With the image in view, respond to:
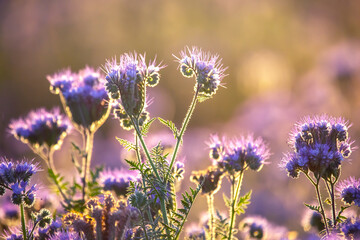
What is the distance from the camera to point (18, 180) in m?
3.11

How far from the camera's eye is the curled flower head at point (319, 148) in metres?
3.08

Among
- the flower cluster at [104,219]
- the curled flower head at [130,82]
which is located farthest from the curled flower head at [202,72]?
the flower cluster at [104,219]

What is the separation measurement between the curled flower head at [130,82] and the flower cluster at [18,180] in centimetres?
73

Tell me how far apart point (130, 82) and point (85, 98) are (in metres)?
1.32

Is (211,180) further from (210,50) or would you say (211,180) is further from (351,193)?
(210,50)

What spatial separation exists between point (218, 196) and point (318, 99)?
304cm

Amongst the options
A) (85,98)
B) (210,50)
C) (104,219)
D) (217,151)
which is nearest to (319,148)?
(217,151)

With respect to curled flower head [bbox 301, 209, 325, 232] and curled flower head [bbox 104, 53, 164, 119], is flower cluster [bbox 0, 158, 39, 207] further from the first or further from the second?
curled flower head [bbox 301, 209, 325, 232]

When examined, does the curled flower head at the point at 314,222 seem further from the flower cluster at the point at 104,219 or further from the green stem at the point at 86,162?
the green stem at the point at 86,162

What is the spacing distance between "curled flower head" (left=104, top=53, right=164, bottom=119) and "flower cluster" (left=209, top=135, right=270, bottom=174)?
0.71 meters

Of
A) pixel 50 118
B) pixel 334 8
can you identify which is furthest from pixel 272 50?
pixel 50 118

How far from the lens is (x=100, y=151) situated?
39.6 feet

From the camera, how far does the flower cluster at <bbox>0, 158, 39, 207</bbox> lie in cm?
304

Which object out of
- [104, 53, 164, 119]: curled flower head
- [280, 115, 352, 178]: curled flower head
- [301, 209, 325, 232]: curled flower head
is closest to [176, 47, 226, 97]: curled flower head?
[104, 53, 164, 119]: curled flower head
